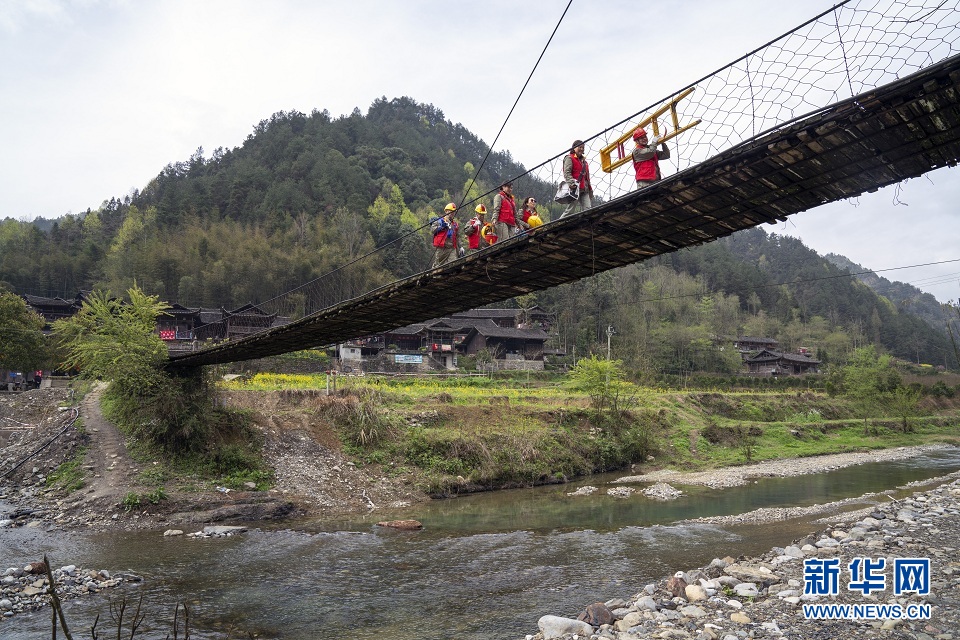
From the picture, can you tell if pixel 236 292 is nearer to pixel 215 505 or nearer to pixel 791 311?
pixel 215 505

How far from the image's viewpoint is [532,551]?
10.6 meters

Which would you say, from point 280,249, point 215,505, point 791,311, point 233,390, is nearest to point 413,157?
point 280,249

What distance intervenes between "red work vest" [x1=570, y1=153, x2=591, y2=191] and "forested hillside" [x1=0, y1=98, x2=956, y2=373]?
25766 mm

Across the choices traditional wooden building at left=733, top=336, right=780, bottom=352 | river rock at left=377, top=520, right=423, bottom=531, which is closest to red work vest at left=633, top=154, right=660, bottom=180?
river rock at left=377, top=520, right=423, bottom=531

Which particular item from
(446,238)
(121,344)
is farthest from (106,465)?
(446,238)

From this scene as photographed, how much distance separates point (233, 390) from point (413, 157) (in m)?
81.1

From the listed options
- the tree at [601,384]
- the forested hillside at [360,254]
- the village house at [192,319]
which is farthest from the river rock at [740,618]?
the village house at [192,319]

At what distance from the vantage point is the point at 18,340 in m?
25.2

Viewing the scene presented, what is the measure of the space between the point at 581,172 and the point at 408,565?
24.4 ft

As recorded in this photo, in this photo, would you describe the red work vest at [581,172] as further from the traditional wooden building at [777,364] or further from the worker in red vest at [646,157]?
the traditional wooden building at [777,364]

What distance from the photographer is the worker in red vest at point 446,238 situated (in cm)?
929

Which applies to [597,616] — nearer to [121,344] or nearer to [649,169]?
[649,169]

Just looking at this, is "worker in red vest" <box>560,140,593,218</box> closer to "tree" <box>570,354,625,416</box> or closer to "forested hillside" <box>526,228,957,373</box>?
"tree" <box>570,354,625,416</box>

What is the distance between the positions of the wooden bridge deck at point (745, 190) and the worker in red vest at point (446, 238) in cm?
95
